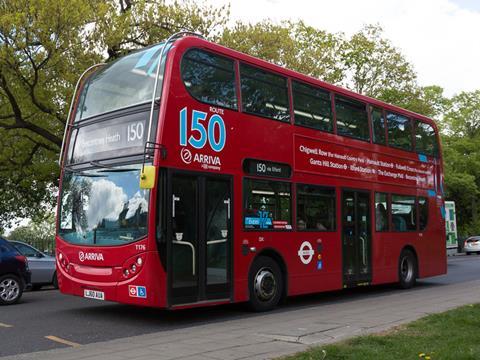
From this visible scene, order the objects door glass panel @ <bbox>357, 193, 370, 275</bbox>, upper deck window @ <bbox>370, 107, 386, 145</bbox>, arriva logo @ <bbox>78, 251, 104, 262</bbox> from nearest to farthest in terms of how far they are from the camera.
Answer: arriva logo @ <bbox>78, 251, 104, 262</bbox> < door glass panel @ <bbox>357, 193, 370, 275</bbox> < upper deck window @ <bbox>370, 107, 386, 145</bbox>

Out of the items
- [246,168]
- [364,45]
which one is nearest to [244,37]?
[246,168]

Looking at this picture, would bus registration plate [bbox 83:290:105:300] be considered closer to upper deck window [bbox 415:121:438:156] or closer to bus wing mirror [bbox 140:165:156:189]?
bus wing mirror [bbox 140:165:156:189]

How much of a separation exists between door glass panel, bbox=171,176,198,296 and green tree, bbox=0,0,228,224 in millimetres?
10098

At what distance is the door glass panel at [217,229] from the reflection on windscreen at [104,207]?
1.28 m

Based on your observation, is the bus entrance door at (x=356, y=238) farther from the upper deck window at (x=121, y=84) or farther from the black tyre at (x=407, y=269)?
the upper deck window at (x=121, y=84)

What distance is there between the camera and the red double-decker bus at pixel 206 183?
8758 mm

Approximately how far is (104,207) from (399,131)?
8904mm

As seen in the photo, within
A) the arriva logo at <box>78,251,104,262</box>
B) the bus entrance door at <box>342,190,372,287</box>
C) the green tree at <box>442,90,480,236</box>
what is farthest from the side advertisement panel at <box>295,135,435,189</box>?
the green tree at <box>442,90,480,236</box>

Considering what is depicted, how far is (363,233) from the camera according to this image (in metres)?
13.2

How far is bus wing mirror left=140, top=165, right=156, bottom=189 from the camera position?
327 inches

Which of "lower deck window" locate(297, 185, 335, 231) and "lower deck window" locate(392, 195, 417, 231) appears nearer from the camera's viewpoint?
"lower deck window" locate(297, 185, 335, 231)

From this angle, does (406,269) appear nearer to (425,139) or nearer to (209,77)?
(425,139)

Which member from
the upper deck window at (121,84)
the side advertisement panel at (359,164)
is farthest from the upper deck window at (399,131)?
the upper deck window at (121,84)

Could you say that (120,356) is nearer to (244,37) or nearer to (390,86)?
(244,37)
